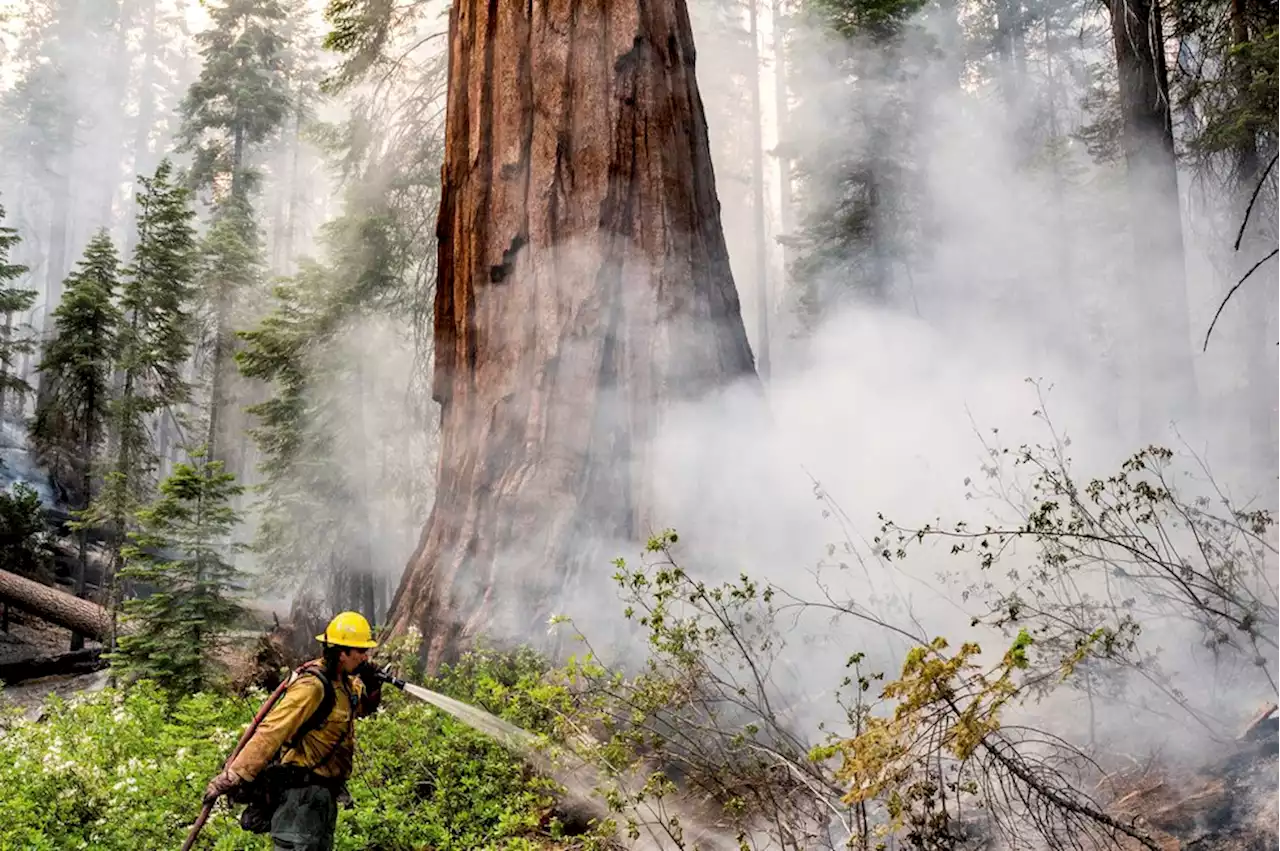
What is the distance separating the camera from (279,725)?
387 cm

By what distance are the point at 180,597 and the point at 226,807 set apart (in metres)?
4.34

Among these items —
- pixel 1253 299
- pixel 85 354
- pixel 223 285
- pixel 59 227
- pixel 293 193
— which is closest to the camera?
pixel 1253 299

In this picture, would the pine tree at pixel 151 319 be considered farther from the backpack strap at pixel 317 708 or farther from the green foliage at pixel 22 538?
the backpack strap at pixel 317 708

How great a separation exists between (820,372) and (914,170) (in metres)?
13.1

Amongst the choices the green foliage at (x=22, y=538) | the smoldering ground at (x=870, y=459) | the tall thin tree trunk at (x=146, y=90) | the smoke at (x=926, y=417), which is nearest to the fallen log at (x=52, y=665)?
the green foliage at (x=22, y=538)

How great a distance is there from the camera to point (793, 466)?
6.77 metres

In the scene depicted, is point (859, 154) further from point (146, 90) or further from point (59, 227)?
point (146, 90)

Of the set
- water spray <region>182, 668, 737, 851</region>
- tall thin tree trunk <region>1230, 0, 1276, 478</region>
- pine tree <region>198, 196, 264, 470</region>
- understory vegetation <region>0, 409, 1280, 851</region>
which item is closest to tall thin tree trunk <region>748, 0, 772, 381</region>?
tall thin tree trunk <region>1230, 0, 1276, 478</region>

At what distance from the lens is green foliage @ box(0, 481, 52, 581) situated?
1580 cm

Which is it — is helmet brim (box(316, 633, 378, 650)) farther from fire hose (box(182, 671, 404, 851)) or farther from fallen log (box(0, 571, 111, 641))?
fallen log (box(0, 571, 111, 641))

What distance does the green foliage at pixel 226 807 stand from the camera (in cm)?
435

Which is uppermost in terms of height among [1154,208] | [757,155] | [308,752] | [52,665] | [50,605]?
[757,155]

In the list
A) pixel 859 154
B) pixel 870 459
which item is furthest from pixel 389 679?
pixel 859 154

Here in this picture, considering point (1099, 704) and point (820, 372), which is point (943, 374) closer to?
point (820, 372)
